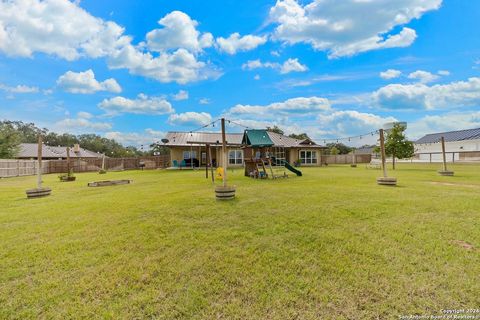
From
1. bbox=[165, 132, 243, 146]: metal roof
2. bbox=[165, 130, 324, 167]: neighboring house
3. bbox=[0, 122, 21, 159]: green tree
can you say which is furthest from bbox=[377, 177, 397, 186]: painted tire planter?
bbox=[0, 122, 21, 159]: green tree

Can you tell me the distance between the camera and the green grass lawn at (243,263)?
270 cm

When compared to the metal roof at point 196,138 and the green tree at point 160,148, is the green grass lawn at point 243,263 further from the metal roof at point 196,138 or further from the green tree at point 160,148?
the metal roof at point 196,138

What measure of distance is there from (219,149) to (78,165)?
609 inches

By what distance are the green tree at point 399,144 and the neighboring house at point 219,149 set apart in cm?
812

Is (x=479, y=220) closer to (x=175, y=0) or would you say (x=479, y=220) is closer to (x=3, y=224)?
(x=3, y=224)

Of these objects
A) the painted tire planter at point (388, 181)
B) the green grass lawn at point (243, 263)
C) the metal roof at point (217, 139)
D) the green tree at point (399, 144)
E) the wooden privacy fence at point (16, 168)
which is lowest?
the green grass lawn at point (243, 263)

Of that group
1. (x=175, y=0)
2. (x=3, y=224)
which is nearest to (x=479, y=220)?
(x=3, y=224)

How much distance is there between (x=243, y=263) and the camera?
349 centimetres

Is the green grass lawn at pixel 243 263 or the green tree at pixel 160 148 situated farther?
the green tree at pixel 160 148

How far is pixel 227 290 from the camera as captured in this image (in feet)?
9.73

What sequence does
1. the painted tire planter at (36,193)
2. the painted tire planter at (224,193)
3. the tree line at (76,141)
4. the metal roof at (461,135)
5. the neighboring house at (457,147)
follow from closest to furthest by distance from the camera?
the painted tire planter at (224,193), the painted tire planter at (36,193), the neighboring house at (457,147), the metal roof at (461,135), the tree line at (76,141)

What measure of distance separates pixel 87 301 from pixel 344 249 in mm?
3489

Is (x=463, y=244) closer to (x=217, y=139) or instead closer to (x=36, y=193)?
(x=36, y=193)

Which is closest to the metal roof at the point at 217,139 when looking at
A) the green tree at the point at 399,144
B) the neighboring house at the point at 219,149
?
the neighboring house at the point at 219,149
